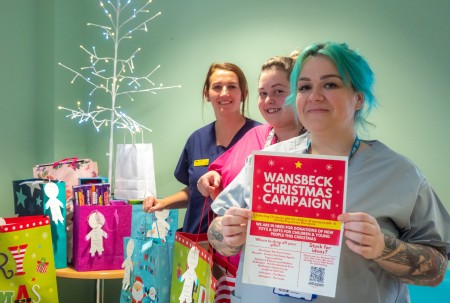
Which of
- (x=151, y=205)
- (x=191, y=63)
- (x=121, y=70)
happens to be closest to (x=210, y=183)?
(x=151, y=205)

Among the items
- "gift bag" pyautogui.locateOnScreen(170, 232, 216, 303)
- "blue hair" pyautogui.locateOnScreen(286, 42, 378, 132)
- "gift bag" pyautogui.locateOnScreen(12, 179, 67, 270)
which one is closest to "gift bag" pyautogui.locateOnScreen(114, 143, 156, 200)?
"gift bag" pyautogui.locateOnScreen(12, 179, 67, 270)

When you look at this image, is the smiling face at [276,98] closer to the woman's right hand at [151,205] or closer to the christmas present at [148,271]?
the christmas present at [148,271]

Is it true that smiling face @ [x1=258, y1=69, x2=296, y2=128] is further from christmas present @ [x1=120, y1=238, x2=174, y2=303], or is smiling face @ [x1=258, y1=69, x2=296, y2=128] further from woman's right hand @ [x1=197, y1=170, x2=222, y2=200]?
christmas present @ [x1=120, y1=238, x2=174, y2=303]

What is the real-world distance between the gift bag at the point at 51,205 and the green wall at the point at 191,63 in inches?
22.5

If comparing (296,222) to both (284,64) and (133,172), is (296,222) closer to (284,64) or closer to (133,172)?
(284,64)

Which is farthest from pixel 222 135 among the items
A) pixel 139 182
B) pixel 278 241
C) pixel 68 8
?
pixel 68 8

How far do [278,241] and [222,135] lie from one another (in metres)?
1.14

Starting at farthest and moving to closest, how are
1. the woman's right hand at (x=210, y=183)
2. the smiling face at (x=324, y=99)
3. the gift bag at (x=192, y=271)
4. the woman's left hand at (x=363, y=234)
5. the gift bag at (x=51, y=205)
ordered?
the gift bag at (x=51, y=205) < the woman's right hand at (x=210, y=183) < the gift bag at (x=192, y=271) < the smiling face at (x=324, y=99) < the woman's left hand at (x=363, y=234)

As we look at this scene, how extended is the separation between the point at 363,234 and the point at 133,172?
169 cm

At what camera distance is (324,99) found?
1.18 metres

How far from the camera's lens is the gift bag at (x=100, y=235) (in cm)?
205

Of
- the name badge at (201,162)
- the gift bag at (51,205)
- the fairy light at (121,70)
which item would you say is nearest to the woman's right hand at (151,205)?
the name badge at (201,162)

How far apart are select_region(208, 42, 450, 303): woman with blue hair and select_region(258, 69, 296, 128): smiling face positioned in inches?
14.7

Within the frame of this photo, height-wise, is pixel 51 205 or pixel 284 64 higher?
pixel 284 64
